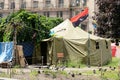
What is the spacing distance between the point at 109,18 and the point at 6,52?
10958 millimetres

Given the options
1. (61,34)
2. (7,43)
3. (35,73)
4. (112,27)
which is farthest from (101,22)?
(35,73)

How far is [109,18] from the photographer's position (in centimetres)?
3631

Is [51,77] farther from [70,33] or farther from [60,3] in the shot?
[60,3]

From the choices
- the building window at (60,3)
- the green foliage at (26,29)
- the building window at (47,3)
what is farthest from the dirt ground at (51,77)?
the building window at (47,3)

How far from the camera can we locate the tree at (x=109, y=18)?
35.8m

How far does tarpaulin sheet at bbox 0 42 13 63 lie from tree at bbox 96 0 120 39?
419 inches

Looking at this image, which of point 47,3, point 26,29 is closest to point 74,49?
point 26,29

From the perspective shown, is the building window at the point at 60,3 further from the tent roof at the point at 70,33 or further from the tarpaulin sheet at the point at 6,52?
the tarpaulin sheet at the point at 6,52

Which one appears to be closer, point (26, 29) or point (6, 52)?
point (6, 52)

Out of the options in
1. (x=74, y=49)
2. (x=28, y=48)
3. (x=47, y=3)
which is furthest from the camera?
(x=47, y=3)

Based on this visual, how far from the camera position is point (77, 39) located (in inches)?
1248

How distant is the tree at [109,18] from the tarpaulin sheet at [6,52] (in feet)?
34.9

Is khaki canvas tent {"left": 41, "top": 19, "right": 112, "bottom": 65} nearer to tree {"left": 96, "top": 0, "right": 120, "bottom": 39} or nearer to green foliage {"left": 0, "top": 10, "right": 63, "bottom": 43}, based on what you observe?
green foliage {"left": 0, "top": 10, "right": 63, "bottom": 43}

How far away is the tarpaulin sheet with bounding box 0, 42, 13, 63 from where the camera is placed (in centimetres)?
2922
